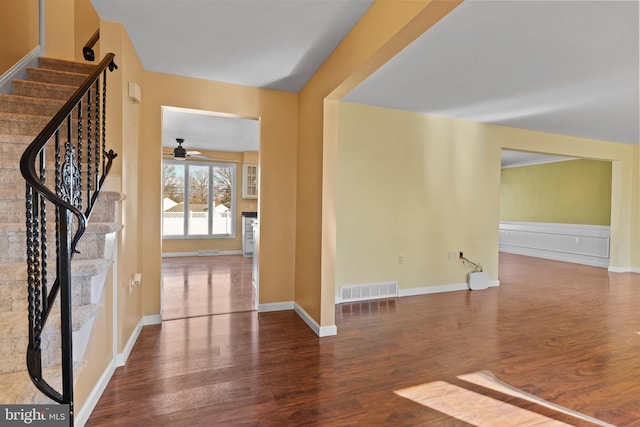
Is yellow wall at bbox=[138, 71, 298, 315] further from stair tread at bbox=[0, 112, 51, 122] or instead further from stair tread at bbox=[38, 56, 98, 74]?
stair tread at bbox=[0, 112, 51, 122]

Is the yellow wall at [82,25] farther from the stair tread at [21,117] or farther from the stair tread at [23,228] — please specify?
the stair tread at [23,228]

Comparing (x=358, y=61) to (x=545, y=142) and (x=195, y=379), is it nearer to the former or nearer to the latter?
(x=195, y=379)

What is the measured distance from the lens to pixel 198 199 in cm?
764

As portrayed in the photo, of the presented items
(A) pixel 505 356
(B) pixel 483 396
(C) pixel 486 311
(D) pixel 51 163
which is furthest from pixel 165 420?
(C) pixel 486 311

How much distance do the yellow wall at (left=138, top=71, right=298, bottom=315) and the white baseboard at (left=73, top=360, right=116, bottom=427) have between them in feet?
3.51

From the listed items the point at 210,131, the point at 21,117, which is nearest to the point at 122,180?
the point at 21,117

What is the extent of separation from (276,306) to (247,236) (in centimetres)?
400

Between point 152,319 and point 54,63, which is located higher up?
point 54,63

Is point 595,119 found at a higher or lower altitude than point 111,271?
higher

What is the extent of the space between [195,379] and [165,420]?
1.40 feet

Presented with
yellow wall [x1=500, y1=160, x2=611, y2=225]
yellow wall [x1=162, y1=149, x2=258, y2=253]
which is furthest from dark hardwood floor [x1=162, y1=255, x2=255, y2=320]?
yellow wall [x1=500, y1=160, x2=611, y2=225]

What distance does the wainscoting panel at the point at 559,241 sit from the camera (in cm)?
669

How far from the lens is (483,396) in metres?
2.03

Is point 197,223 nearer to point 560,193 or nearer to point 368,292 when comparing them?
point 368,292
